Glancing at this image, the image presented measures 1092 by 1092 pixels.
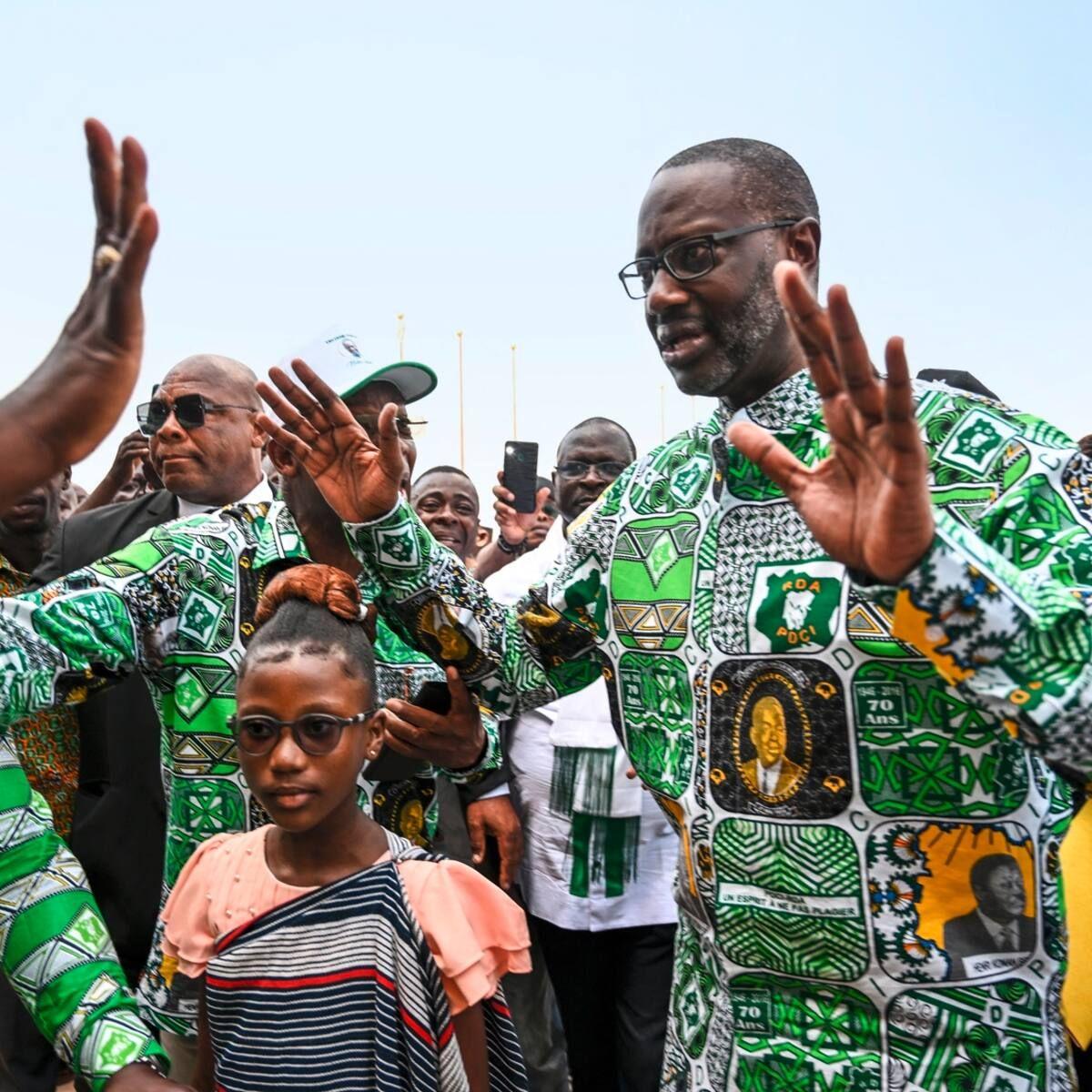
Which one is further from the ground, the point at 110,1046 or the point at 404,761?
the point at 404,761

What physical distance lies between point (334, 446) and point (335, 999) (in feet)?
3.63

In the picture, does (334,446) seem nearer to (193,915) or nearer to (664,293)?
(664,293)

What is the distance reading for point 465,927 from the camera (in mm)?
2309

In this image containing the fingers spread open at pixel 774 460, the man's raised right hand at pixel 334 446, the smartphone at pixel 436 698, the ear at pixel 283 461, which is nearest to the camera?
the fingers spread open at pixel 774 460

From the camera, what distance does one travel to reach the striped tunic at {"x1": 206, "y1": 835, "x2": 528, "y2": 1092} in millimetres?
2205

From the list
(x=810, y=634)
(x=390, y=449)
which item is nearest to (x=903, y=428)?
(x=810, y=634)

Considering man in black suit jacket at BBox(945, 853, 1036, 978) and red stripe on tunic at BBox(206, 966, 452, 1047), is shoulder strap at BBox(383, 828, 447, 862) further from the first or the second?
man in black suit jacket at BBox(945, 853, 1036, 978)

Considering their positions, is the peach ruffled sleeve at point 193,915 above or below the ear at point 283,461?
below

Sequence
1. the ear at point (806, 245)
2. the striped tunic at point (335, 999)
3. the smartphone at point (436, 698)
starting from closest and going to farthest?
the striped tunic at point (335, 999)
the ear at point (806, 245)
the smartphone at point (436, 698)

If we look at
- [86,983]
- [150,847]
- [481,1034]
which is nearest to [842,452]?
[481,1034]

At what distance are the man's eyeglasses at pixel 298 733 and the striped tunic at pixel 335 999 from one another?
0.86 feet

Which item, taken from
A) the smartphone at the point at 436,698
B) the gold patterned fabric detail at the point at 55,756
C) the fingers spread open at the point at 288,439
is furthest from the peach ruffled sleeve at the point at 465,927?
the gold patterned fabric detail at the point at 55,756

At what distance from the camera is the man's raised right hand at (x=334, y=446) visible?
8.20 ft

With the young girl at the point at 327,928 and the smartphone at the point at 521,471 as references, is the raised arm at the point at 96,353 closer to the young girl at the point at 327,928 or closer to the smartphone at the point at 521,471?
the young girl at the point at 327,928
